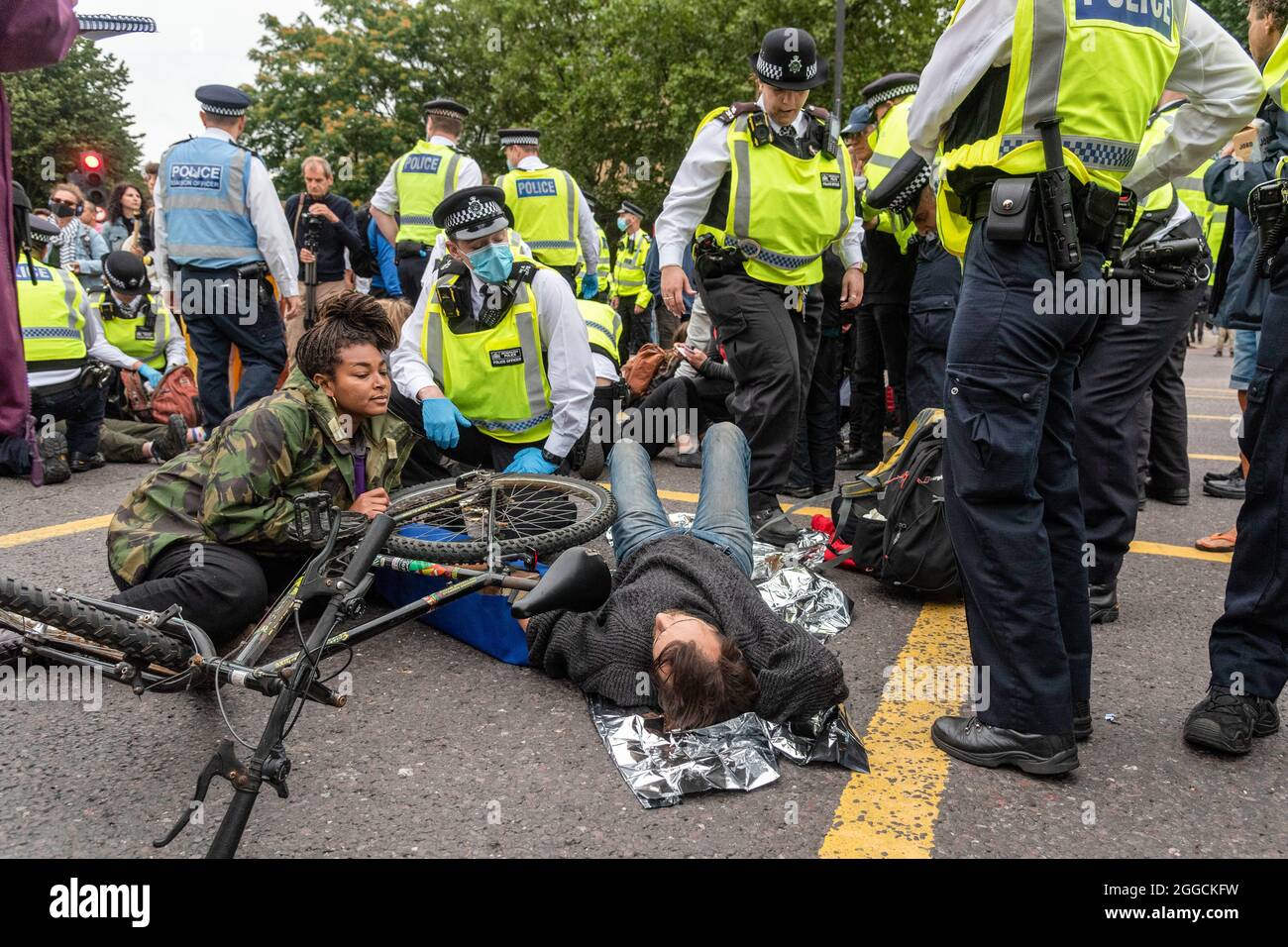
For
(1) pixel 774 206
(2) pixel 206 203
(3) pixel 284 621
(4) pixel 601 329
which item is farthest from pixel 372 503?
(2) pixel 206 203

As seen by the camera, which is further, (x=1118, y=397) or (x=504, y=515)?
(x=504, y=515)

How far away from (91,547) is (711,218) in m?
3.18

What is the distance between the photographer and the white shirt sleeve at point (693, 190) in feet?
14.4

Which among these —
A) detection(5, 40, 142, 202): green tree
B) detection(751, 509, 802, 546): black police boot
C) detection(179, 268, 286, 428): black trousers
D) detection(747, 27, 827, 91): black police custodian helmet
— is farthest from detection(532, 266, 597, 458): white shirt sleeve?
detection(5, 40, 142, 202): green tree

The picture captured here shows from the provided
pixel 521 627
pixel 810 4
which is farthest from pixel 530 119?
pixel 521 627

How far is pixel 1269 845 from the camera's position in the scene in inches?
86.0

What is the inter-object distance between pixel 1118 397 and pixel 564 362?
7.15 feet

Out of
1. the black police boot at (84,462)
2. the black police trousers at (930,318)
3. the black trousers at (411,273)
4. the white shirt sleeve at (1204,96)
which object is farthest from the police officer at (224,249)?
the white shirt sleeve at (1204,96)

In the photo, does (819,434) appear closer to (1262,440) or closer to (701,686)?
(1262,440)

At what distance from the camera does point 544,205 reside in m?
8.09

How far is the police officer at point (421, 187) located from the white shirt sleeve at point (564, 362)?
3.65 meters

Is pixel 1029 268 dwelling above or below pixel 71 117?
below

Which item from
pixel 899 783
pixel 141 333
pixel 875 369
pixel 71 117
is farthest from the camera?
pixel 71 117

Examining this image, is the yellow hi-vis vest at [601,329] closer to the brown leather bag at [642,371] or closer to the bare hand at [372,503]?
the brown leather bag at [642,371]
